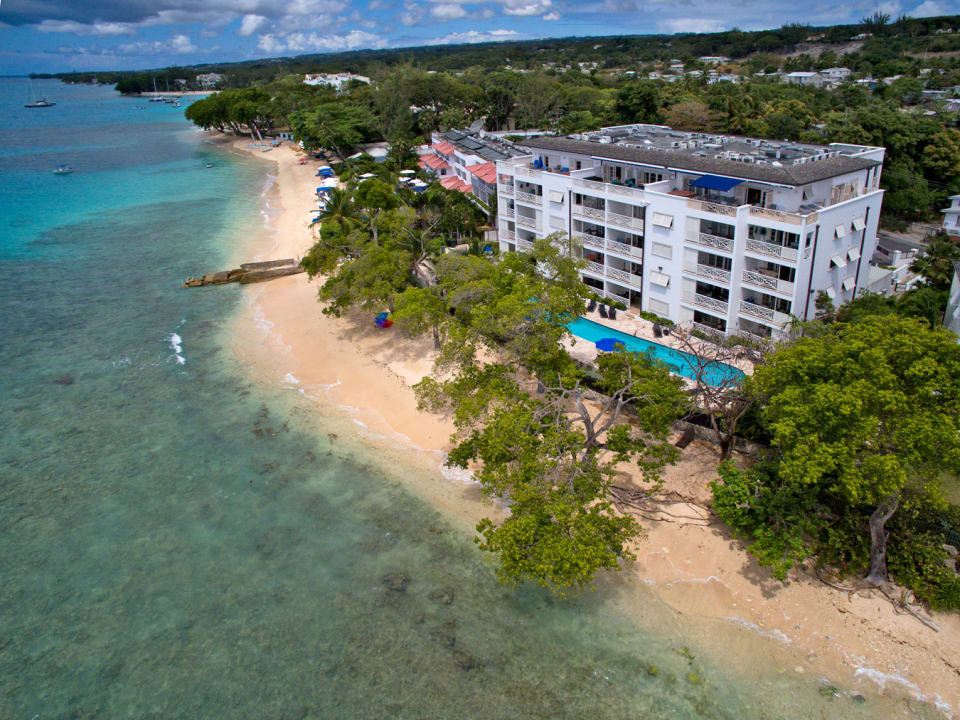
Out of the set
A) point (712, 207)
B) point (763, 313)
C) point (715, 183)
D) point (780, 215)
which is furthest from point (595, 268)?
point (780, 215)

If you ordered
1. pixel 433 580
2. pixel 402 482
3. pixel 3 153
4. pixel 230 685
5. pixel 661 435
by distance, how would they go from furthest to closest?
1. pixel 3 153
2. pixel 402 482
3. pixel 661 435
4. pixel 433 580
5. pixel 230 685

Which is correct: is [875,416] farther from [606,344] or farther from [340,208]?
[340,208]

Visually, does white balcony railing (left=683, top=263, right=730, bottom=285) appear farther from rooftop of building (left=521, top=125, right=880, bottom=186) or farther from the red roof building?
the red roof building

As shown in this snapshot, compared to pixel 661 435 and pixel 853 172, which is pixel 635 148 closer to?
pixel 853 172

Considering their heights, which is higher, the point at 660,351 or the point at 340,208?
the point at 340,208

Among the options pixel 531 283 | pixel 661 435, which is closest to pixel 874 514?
pixel 661 435
